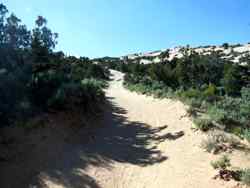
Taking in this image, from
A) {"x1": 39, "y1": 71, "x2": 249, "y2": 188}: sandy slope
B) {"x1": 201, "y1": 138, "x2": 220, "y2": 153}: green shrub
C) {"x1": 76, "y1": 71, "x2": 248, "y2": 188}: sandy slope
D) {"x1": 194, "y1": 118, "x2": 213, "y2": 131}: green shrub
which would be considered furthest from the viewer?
Answer: {"x1": 194, "y1": 118, "x2": 213, "y2": 131}: green shrub

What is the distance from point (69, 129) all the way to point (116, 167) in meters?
3.19

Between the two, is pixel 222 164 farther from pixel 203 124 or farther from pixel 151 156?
pixel 203 124

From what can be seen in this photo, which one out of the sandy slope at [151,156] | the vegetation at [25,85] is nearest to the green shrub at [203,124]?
the sandy slope at [151,156]

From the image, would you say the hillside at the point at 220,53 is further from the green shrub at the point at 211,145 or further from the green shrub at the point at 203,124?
the green shrub at the point at 211,145

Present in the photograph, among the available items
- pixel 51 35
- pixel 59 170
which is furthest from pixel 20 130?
pixel 51 35

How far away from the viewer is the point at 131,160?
8.32 m

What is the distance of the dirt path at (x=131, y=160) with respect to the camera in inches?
271

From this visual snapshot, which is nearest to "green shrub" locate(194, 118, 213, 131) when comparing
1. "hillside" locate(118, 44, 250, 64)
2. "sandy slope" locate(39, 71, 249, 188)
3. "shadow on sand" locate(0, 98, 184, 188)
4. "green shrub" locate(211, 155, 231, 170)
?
"sandy slope" locate(39, 71, 249, 188)

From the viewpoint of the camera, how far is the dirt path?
6.89m

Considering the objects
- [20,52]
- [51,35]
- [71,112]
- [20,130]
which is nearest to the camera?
[20,130]

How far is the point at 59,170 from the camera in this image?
7586 mm

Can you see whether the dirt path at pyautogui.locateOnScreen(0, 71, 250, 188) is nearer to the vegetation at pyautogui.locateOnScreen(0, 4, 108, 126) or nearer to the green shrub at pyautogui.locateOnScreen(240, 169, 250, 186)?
the green shrub at pyautogui.locateOnScreen(240, 169, 250, 186)

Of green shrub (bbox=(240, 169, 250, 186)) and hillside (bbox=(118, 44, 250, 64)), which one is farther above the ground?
hillside (bbox=(118, 44, 250, 64))

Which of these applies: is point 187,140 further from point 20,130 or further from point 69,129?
point 20,130
